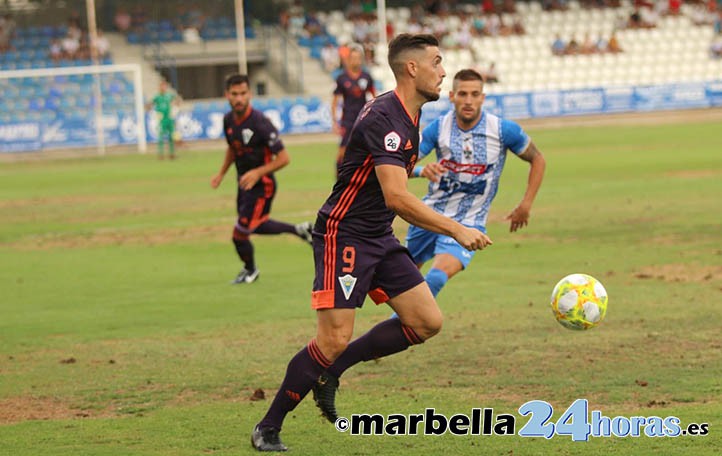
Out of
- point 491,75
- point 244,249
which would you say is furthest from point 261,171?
point 491,75

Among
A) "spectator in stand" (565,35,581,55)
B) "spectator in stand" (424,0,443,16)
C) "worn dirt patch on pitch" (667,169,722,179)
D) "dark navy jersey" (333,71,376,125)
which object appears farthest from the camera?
"spectator in stand" (424,0,443,16)

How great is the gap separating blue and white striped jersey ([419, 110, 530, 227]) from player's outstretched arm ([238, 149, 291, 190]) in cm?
362

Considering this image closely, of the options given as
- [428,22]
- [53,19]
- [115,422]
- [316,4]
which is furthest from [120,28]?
[115,422]

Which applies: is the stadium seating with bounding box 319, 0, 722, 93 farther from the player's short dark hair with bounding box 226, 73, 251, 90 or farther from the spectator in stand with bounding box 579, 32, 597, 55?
the player's short dark hair with bounding box 226, 73, 251, 90

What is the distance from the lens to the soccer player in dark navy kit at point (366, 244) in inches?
244

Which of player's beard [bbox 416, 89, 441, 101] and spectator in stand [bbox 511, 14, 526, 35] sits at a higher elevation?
player's beard [bbox 416, 89, 441, 101]

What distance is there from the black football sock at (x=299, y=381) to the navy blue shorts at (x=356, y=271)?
297 mm

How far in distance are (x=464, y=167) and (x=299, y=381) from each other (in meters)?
3.34

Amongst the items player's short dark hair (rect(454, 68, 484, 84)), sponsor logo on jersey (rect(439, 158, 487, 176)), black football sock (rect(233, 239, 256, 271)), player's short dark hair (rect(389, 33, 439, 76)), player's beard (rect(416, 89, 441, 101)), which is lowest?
black football sock (rect(233, 239, 256, 271))

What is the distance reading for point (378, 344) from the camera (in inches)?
261

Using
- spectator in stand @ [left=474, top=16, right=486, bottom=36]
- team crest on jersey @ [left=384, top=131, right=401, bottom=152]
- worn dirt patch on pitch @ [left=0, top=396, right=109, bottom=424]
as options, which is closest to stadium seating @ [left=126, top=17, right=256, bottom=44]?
spectator in stand @ [left=474, top=16, right=486, bottom=36]

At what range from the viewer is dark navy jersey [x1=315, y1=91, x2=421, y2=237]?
6133mm

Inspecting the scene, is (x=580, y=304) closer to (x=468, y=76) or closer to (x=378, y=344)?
(x=378, y=344)

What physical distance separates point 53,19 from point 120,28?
9.37 ft
